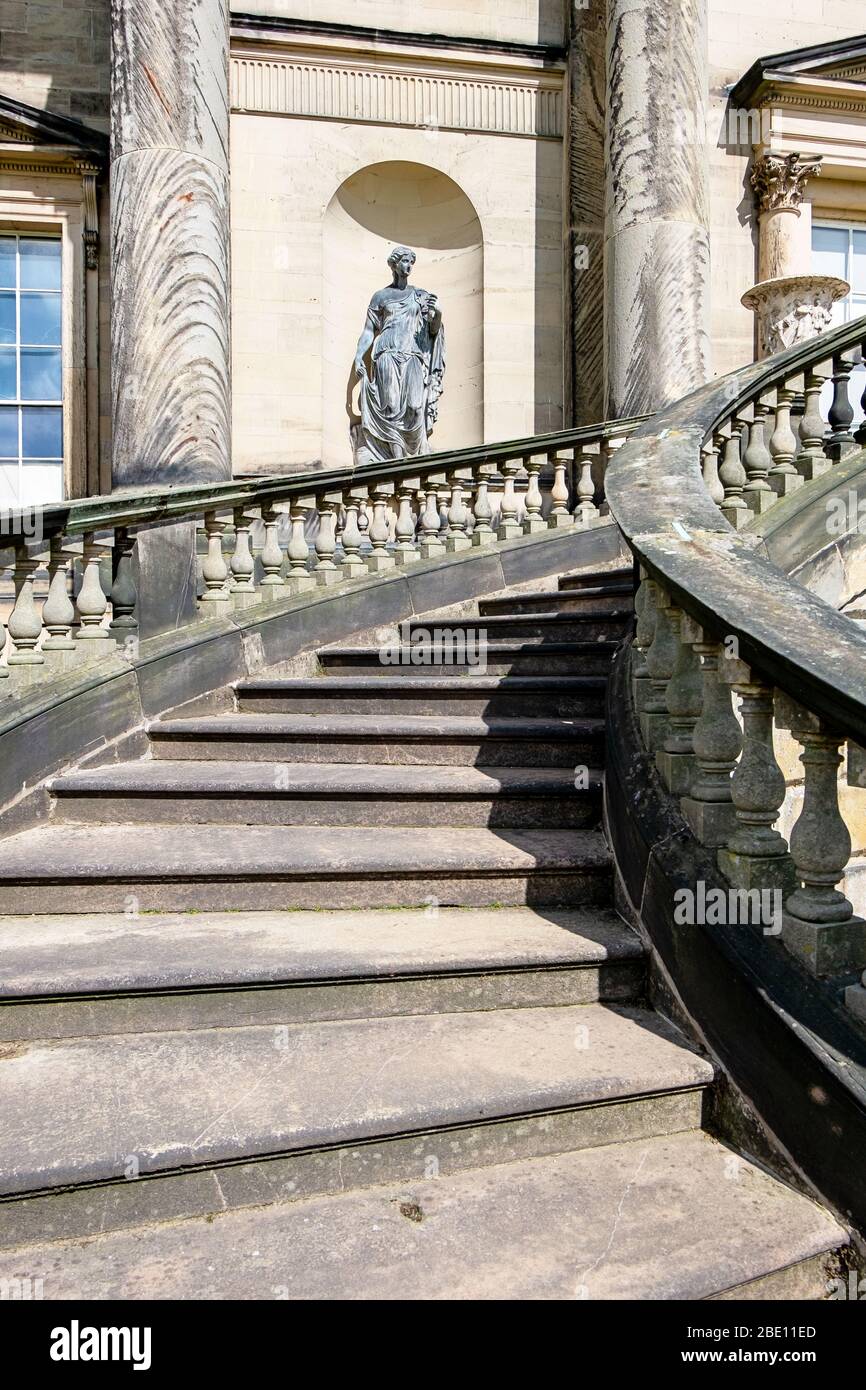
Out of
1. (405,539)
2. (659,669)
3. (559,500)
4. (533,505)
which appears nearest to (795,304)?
(559,500)

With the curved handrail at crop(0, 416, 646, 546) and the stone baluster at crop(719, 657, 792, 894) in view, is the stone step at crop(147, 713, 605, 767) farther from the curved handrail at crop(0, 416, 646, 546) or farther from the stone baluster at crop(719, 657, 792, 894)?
the stone baluster at crop(719, 657, 792, 894)

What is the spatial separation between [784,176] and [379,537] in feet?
21.6

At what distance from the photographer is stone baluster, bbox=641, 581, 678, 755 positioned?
3.05m

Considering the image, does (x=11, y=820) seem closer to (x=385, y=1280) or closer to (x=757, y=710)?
(x=385, y=1280)

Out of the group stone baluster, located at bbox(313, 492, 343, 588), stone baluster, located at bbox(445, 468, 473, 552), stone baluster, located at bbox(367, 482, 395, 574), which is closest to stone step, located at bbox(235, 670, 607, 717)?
stone baluster, located at bbox(313, 492, 343, 588)

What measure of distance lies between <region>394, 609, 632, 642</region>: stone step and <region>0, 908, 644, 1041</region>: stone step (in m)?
2.24

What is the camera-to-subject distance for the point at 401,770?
411cm

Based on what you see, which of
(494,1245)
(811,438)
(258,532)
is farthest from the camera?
(258,532)

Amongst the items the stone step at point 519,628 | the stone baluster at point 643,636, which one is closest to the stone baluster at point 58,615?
the stone step at point 519,628

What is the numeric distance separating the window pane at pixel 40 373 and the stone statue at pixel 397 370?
112 inches

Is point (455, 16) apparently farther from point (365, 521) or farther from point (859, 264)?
point (365, 521)

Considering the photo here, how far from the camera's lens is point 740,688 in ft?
8.25

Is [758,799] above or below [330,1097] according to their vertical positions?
above

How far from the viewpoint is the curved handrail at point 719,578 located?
2.18m
